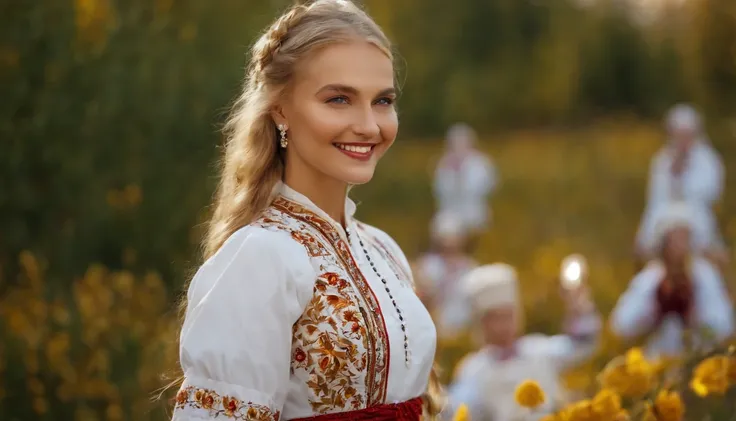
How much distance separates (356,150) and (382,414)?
0.49 m

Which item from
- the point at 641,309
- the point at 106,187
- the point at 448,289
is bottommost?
the point at 106,187

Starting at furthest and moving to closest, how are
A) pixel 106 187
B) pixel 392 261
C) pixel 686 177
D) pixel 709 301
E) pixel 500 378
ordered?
1. pixel 686 177
2. pixel 709 301
3. pixel 106 187
4. pixel 500 378
5. pixel 392 261

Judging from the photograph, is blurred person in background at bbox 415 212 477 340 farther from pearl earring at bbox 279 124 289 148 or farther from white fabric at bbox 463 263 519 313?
pearl earring at bbox 279 124 289 148

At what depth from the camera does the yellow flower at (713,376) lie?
243 cm

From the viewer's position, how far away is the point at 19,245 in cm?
456

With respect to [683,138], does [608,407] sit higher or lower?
lower

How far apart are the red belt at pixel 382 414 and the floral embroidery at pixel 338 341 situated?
0.5 inches

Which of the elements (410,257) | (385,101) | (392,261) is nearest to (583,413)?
(392,261)

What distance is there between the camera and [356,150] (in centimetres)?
197

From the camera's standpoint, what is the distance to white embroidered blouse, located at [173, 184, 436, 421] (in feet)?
5.90

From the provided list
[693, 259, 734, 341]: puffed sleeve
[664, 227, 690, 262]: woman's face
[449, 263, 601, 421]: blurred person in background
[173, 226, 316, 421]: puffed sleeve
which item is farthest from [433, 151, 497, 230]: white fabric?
[173, 226, 316, 421]: puffed sleeve

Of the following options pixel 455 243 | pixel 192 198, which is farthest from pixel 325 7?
pixel 455 243

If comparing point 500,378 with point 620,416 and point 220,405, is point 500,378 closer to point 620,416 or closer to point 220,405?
point 620,416

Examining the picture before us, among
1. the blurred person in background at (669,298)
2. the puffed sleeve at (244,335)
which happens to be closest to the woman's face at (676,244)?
the blurred person in background at (669,298)
